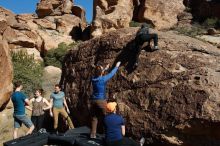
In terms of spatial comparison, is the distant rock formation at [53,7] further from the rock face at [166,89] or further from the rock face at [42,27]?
the rock face at [166,89]

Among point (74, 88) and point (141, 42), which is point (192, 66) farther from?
point (74, 88)

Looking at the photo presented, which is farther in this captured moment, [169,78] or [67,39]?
[67,39]

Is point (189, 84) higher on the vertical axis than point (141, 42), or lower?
lower

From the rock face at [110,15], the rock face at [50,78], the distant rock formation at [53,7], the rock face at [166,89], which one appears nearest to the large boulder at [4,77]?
the rock face at [50,78]

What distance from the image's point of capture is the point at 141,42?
1043 cm

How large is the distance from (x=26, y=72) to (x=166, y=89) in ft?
64.0

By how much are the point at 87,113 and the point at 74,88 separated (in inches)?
46.4

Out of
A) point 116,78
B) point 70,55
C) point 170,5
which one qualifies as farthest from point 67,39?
point 116,78

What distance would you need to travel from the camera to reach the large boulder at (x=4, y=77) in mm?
18031

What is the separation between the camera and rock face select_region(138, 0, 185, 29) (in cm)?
3944

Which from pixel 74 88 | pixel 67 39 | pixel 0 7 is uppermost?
pixel 0 7

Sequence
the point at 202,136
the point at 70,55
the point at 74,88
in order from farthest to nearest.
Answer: the point at 70,55
the point at 74,88
the point at 202,136

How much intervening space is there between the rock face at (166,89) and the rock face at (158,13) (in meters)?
28.2

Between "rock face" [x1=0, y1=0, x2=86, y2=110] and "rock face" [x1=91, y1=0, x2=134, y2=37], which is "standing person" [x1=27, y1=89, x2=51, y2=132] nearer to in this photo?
"rock face" [x1=0, y1=0, x2=86, y2=110]
